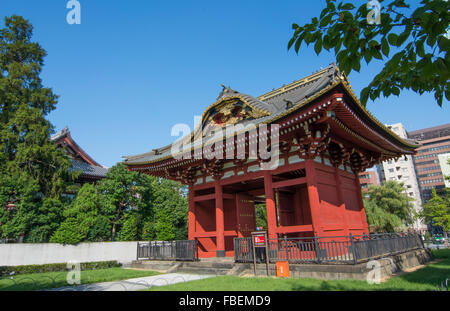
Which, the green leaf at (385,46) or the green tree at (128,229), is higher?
the green leaf at (385,46)

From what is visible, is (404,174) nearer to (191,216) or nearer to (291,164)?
(191,216)

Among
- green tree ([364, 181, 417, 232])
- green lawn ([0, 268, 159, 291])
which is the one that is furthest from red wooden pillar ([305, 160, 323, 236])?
green tree ([364, 181, 417, 232])

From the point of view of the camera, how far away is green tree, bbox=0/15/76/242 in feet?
53.2

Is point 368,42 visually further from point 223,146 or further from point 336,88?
point 223,146

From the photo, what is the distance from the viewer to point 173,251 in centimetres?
1352

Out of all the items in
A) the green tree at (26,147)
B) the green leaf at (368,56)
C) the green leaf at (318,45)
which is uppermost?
the green tree at (26,147)

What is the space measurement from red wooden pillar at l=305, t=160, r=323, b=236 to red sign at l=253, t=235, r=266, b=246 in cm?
187

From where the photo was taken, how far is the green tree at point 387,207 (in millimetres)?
34125

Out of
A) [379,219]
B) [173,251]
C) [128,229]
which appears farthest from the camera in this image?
[379,219]

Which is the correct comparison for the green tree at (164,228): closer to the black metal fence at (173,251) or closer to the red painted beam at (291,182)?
the black metal fence at (173,251)

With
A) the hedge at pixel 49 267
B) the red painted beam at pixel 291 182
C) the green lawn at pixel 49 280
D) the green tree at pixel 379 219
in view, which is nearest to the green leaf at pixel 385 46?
the red painted beam at pixel 291 182

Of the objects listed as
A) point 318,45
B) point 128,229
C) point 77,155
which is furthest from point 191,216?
point 77,155

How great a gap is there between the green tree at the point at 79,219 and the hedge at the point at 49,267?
1.47 metres

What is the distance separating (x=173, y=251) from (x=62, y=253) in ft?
27.0
